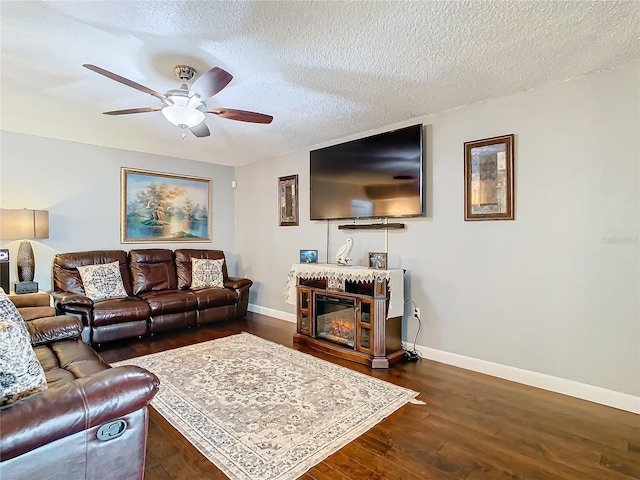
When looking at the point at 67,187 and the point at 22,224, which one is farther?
the point at 67,187

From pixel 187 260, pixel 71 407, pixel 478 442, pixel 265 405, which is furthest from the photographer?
pixel 187 260

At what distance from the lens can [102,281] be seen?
Result: 4.05 m

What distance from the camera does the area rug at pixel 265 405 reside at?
186 cm

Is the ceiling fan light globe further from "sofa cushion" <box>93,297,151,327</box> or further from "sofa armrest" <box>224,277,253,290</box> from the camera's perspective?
"sofa armrest" <box>224,277,253,290</box>

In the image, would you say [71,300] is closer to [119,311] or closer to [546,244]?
[119,311]

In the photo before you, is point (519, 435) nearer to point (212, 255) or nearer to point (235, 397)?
point (235, 397)

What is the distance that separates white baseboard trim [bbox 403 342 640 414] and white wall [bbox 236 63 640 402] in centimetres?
4

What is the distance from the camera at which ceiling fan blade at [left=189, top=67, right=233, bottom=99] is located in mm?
2037

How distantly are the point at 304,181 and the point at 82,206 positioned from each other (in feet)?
9.56

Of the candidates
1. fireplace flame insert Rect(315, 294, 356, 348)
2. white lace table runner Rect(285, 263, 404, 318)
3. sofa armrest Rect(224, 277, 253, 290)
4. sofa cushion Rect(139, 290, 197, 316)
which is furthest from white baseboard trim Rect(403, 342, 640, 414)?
sofa cushion Rect(139, 290, 197, 316)

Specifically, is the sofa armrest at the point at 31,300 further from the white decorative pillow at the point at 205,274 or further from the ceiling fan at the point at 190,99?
the ceiling fan at the point at 190,99

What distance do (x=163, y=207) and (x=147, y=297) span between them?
159 cm

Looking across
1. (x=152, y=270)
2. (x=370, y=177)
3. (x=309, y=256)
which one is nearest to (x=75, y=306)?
(x=152, y=270)

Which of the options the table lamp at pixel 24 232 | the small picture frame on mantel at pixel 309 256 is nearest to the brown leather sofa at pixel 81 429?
the small picture frame on mantel at pixel 309 256
